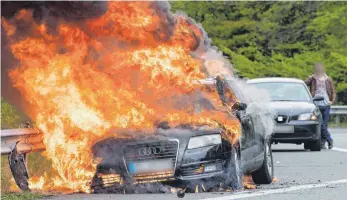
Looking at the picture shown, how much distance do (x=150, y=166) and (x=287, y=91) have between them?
1080 cm

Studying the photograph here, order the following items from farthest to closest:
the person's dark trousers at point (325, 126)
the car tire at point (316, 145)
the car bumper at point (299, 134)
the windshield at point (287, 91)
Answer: the person's dark trousers at point (325, 126) → the windshield at point (287, 91) → the car tire at point (316, 145) → the car bumper at point (299, 134)

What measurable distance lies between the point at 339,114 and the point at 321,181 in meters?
23.7

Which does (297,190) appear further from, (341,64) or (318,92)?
(341,64)

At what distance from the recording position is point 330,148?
21.8 metres

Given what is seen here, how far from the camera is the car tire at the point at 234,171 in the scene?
11.4m

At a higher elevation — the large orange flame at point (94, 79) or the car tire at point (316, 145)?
the large orange flame at point (94, 79)

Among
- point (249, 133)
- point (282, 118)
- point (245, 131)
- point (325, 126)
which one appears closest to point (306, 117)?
point (282, 118)

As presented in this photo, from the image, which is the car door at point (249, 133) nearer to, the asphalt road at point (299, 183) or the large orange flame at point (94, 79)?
the asphalt road at point (299, 183)

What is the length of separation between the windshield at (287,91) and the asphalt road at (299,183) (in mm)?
1587

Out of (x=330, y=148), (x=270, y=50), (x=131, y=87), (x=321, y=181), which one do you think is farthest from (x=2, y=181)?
(x=270, y=50)

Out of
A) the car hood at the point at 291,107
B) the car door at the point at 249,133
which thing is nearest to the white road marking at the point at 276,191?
the car door at the point at 249,133

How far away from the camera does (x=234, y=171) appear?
11461mm

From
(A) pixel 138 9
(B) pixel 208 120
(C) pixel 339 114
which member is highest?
(A) pixel 138 9

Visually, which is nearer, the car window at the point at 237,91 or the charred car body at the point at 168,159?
the charred car body at the point at 168,159
